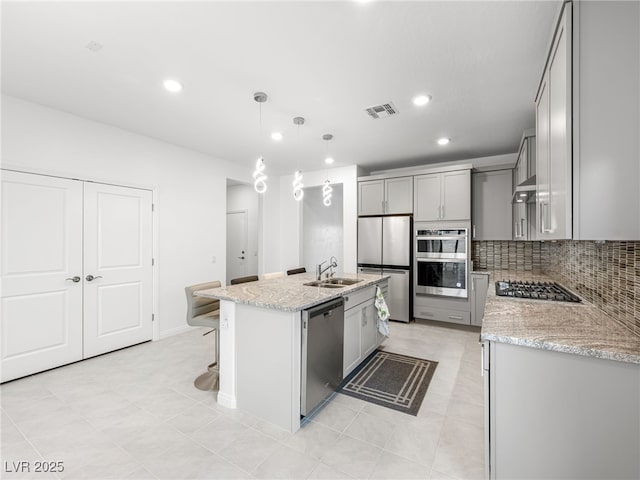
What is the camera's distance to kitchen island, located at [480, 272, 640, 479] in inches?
47.4

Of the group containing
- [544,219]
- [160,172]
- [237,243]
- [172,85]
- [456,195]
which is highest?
[172,85]

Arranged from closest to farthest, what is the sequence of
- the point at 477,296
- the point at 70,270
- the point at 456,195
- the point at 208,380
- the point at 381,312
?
1. the point at 208,380
2. the point at 70,270
3. the point at 381,312
4. the point at 477,296
5. the point at 456,195

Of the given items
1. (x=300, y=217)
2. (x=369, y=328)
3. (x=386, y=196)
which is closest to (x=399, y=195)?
(x=386, y=196)

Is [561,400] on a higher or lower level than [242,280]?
lower

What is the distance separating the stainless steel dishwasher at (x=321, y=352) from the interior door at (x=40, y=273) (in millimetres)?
2869

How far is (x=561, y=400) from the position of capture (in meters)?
1.31

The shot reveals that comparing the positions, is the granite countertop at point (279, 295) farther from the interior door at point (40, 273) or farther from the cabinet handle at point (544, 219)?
the interior door at point (40, 273)

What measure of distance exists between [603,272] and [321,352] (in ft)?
6.68

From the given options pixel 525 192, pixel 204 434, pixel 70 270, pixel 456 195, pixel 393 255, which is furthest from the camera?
pixel 393 255

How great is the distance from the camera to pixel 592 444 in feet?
4.11

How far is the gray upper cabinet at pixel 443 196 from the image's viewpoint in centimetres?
437

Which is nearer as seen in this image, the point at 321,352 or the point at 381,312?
the point at 321,352

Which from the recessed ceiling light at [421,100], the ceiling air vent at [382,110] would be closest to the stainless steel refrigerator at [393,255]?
the ceiling air vent at [382,110]

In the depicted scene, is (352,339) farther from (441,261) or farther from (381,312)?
(441,261)
